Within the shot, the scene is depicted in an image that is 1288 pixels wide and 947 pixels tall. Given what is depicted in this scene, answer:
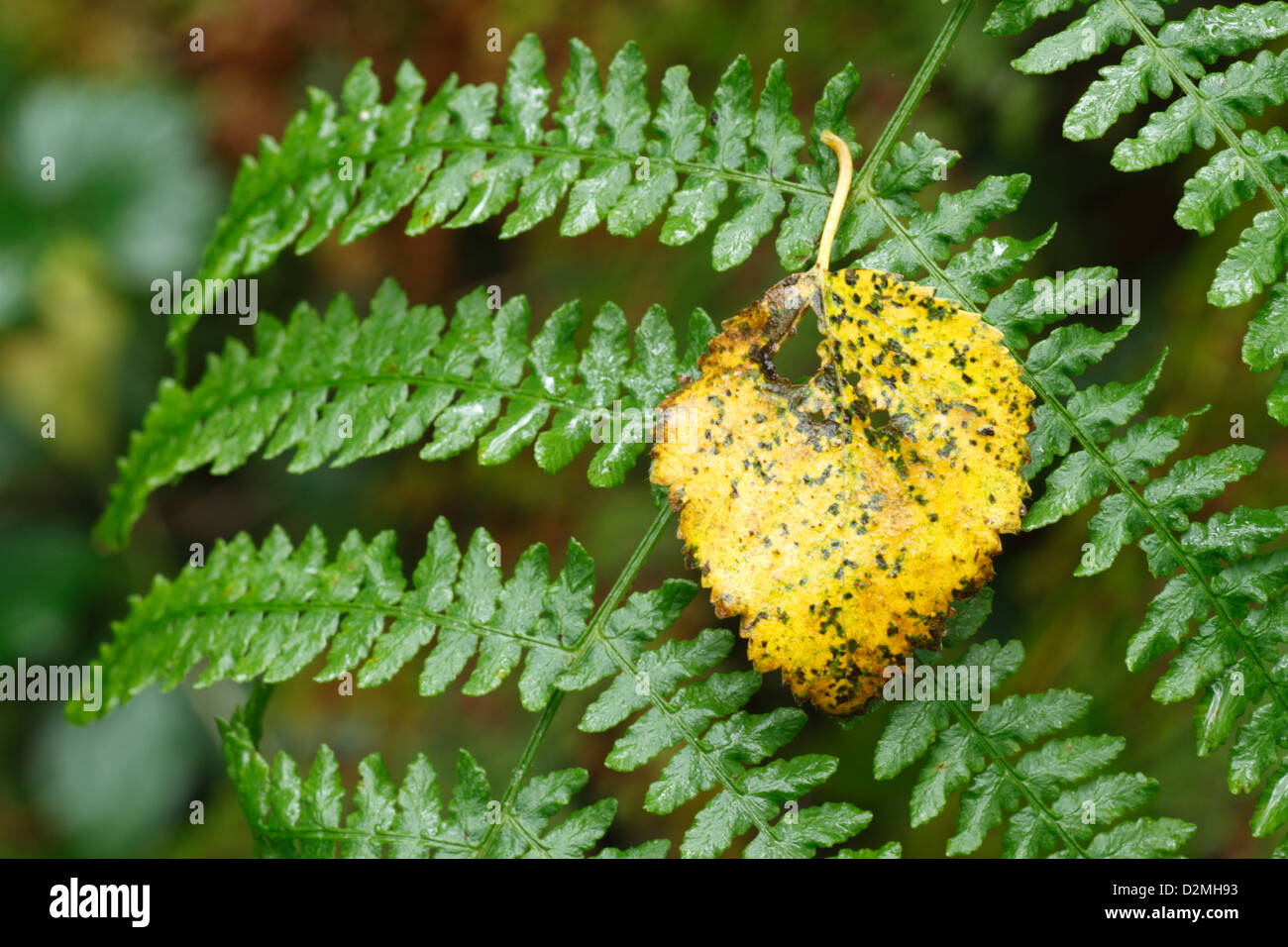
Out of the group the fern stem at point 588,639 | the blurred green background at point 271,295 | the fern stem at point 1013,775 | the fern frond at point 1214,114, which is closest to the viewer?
the fern frond at point 1214,114

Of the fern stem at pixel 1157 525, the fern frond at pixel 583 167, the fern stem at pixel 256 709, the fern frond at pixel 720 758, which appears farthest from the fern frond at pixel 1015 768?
the fern stem at pixel 256 709

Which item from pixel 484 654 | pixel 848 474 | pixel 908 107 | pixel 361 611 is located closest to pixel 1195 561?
pixel 848 474

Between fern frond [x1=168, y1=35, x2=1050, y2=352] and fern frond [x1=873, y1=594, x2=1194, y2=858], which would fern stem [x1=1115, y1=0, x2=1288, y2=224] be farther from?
fern frond [x1=873, y1=594, x2=1194, y2=858]

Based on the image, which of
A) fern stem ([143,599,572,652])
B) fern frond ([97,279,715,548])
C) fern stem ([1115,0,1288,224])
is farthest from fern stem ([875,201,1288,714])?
fern stem ([143,599,572,652])

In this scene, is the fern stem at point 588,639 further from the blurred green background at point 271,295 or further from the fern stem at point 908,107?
the blurred green background at point 271,295
